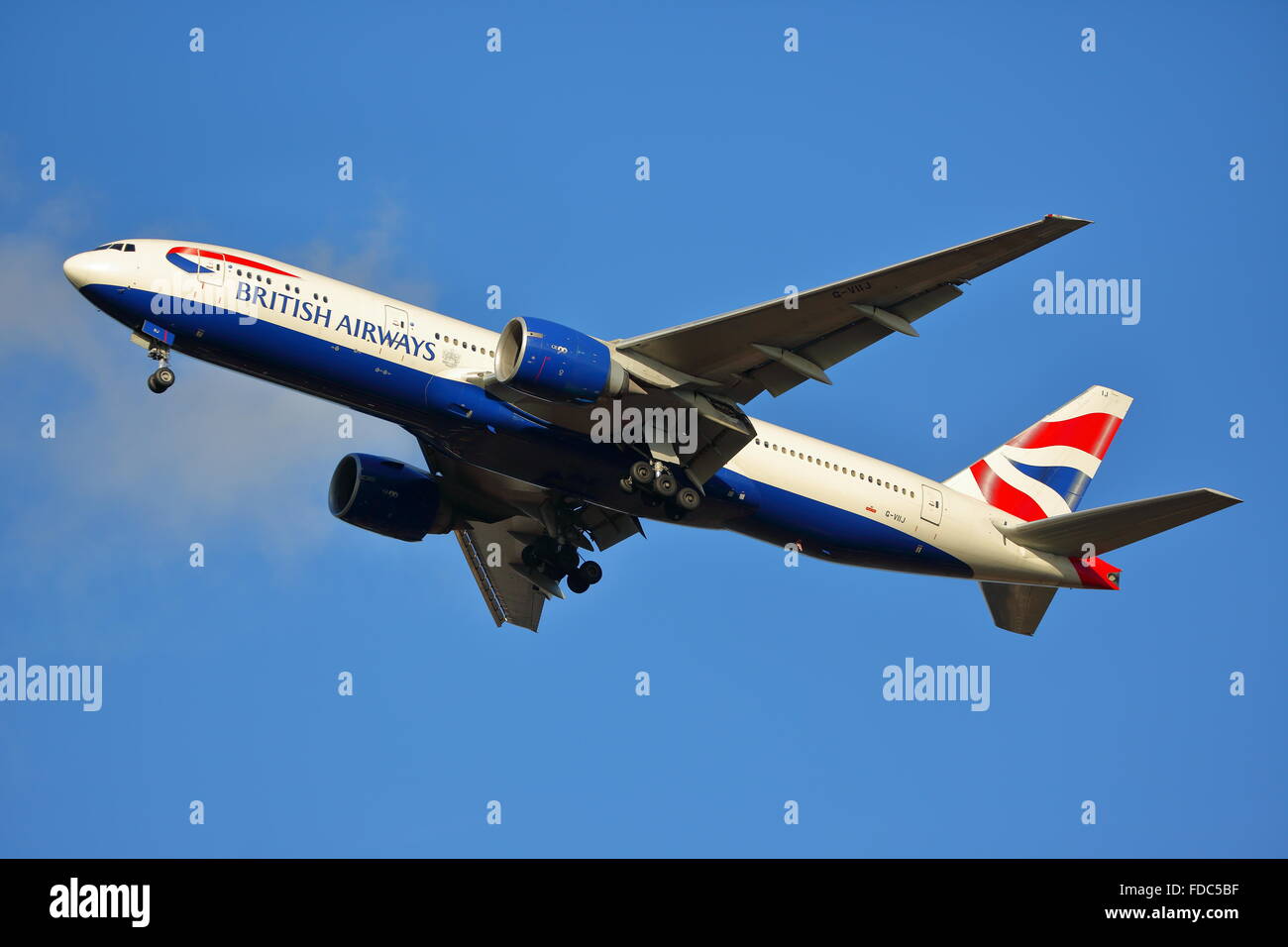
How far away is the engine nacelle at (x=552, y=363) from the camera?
30.1 m

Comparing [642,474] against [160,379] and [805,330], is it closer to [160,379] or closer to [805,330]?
[805,330]

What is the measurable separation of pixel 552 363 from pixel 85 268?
9544 millimetres

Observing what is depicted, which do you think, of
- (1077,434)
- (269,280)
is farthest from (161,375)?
(1077,434)

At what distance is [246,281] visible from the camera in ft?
99.5

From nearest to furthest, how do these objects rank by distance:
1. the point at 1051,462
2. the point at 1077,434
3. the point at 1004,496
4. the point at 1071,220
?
the point at 1071,220 → the point at 1004,496 → the point at 1051,462 → the point at 1077,434

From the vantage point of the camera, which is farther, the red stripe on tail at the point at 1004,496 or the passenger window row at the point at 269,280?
the red stripe on tail at the point at 1004,496

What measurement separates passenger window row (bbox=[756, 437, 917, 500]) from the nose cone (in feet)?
48.2

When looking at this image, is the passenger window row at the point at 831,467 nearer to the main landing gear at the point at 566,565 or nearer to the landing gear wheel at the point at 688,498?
the landing gear wheel at the point at 688,498

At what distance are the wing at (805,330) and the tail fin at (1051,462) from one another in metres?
8.62

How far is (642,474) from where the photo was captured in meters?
32.8

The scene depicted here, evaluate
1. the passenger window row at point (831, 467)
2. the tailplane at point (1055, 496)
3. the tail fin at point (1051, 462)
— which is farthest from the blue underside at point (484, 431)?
the tail fin at point (1051, 462)

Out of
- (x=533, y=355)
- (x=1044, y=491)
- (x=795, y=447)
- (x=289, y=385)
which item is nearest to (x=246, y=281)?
(x=289, y=385)

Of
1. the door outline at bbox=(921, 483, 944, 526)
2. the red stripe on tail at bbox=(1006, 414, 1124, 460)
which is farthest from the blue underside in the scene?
the red stripe on tail at bbox=(1006, 414, 1124, 460)

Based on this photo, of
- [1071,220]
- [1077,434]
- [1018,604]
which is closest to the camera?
[1071,220]
